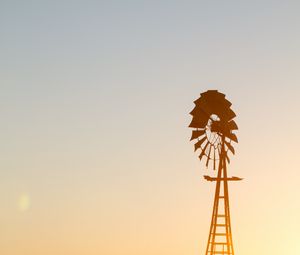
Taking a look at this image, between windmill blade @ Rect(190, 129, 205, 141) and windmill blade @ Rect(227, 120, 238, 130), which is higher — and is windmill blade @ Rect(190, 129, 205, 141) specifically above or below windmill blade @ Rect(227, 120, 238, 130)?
below

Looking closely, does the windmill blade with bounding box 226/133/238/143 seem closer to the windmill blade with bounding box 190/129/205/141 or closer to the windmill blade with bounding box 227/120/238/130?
the windmill blade with bounding box 227/120/238/130

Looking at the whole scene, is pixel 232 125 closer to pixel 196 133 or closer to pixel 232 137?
pixel 232 137

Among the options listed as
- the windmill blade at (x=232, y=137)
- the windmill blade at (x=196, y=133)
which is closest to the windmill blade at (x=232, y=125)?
the windmill blade at (x=232, y=137)

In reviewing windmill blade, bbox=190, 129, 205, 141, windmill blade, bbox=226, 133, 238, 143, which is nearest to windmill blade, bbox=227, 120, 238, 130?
windmill blade, bbox=226, 133, 238, 143

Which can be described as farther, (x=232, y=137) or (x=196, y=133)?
(x=196, y=133)

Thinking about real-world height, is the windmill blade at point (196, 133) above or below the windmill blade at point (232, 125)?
below

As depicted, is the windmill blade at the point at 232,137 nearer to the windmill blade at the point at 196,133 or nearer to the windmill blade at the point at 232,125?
the windmill blade at the point at 232,125

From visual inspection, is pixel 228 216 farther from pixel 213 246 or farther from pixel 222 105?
pixel 222 105

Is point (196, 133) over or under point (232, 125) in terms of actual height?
under

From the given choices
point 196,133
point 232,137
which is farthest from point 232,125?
point 196,133

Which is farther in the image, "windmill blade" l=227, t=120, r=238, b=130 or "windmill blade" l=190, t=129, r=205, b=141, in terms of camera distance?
"windmill blade" l=190, t=129, r=205, b=141

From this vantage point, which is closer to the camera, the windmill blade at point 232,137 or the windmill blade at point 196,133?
the windmill blade at point 232,137

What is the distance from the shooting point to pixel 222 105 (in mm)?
50750

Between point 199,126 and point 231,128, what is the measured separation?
7.53ft
